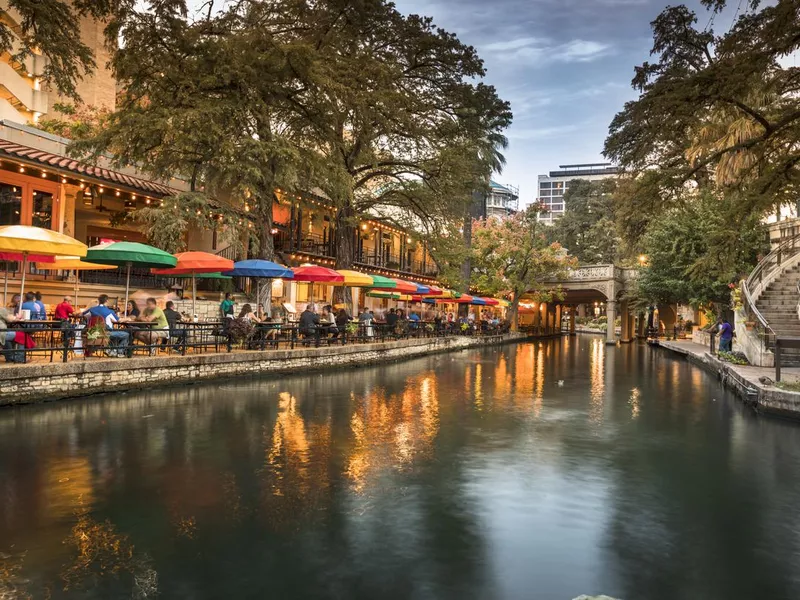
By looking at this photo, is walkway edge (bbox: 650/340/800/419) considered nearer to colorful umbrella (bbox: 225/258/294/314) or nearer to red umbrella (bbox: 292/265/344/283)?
colorful umbrella (bbox: 225/258/294/314)

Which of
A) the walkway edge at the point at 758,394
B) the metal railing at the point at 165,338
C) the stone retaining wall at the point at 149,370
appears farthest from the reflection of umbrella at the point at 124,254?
the walkway edge at the point at 758,394

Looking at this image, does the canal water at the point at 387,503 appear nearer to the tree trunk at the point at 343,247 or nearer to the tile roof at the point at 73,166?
the tile roof at the point at 73,166

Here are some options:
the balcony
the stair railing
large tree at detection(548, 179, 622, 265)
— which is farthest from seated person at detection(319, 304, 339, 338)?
large tree at detection(548, 179, 622, 265)

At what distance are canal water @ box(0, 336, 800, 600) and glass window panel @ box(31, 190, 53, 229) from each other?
1051cm

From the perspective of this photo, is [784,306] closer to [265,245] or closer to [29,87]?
[265,245]

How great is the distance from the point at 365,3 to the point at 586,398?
1552 cm

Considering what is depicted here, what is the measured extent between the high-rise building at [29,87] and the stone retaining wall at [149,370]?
46.9ft

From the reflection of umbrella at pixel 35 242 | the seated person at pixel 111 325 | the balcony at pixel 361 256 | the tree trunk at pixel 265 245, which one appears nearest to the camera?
the reflection of umbrella at pixel 35 242

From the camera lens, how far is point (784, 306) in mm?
22672

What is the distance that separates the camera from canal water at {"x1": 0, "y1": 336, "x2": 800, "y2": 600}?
4609 mm

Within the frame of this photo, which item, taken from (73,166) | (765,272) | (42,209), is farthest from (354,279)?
(765,272)

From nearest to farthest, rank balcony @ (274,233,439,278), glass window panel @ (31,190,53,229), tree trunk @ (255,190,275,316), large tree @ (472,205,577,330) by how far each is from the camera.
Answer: glass window panel @ (31,190,53,229), tree trunk @ (255,190,275,316), balcony @ (274,233,439,278), large tree @ (472,205,577,330)

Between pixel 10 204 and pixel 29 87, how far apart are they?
1509 centimetres

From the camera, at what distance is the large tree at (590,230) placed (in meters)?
69.9
